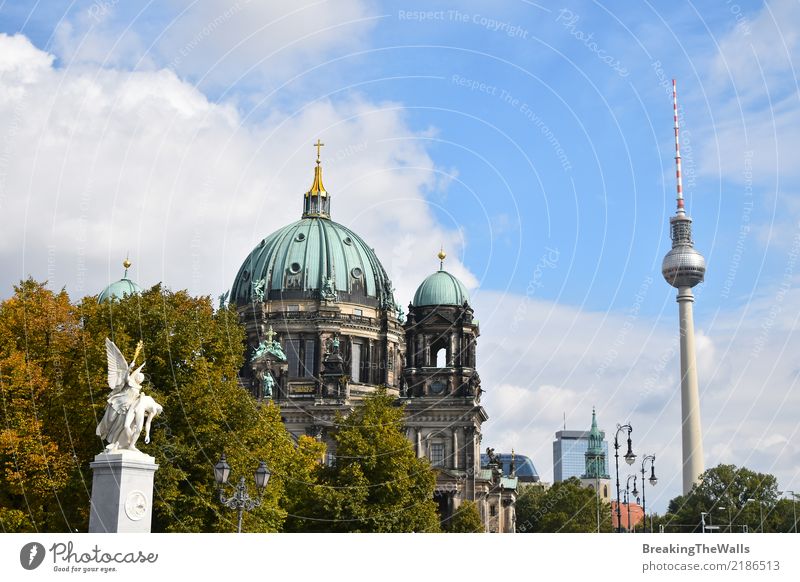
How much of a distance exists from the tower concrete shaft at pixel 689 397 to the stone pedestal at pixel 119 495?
497ft

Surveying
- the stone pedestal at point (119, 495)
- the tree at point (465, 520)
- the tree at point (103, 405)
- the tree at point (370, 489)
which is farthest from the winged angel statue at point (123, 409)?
the tree at point (465, 520)

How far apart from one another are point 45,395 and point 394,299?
81794 millimetres

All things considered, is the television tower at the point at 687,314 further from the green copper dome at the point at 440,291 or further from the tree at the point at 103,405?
the tree at the point at 103,405

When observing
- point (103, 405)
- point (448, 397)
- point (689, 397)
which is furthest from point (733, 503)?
point (103, 405)

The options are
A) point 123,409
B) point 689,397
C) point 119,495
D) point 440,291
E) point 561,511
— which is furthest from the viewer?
point 689,397

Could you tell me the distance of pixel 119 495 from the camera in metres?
30.3

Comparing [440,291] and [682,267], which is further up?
[682,267]

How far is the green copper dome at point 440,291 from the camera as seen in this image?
116 m

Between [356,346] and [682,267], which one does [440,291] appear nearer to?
[356,346]

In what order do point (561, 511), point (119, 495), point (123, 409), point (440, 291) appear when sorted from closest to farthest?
1. point (119, 495)
2. point (123, 409)
3. point (440, 291)
4. point (561, 511)

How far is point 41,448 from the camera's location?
45.5 m

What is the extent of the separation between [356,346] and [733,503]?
4367 centimetres
